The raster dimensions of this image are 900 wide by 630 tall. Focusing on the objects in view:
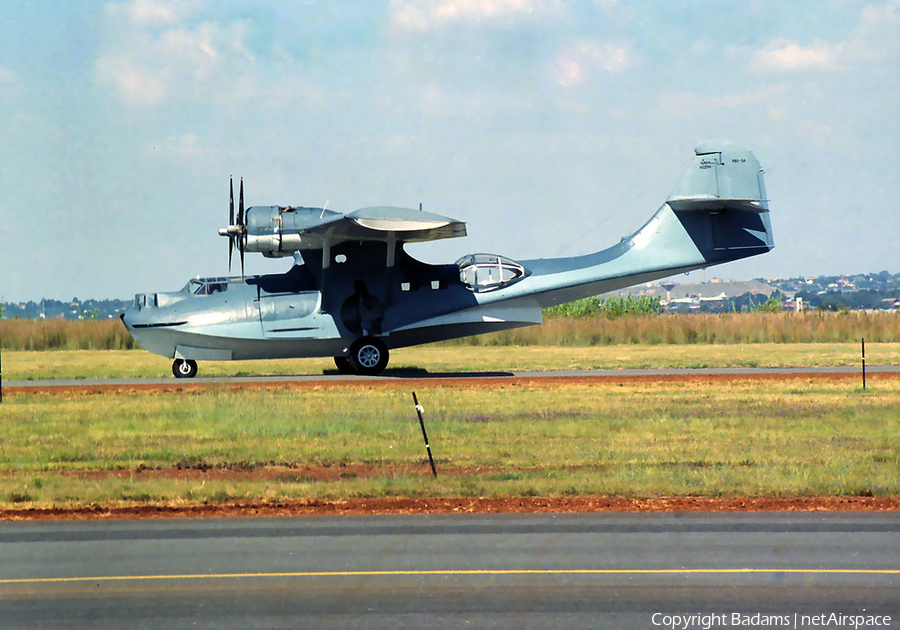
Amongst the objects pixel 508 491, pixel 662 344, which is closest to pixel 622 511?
pixel 508 491

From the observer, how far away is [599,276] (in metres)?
30.1

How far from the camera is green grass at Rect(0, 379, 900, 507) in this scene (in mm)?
13867

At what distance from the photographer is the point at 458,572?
8922 mm

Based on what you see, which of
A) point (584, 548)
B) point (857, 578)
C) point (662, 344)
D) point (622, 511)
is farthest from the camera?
point (662, 344)

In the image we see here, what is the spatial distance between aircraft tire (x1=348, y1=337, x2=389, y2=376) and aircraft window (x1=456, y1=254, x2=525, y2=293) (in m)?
3.14

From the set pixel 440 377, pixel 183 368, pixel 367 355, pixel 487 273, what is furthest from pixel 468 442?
pixel 183 368

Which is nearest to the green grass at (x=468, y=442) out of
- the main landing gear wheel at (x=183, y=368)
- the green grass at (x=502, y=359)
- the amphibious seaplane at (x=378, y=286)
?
the amphibious seaplane at (x=378, y=286)

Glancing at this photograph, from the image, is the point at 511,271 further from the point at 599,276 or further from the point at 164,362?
the point at 164,362

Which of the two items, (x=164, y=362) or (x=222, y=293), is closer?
(x=222, y=293)

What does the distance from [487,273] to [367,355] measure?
426cm

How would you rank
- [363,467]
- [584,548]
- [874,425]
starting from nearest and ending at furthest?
1. [584,548]
2. [363,467]
3. [874,425]

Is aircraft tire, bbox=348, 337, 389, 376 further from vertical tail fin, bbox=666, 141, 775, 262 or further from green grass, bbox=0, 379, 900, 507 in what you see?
vertical tail fin, bbox=666, 141, 775, 262

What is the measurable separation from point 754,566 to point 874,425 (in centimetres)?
1144

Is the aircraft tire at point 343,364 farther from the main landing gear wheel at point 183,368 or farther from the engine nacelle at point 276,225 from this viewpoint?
the engine nacelle at point 276,225
